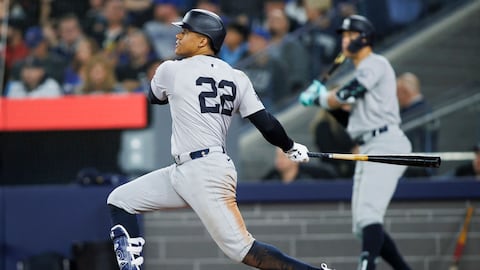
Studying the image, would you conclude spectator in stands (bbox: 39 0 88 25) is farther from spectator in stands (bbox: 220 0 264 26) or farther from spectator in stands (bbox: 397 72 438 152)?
spectator in stands (bbox: 397 72 438 152)

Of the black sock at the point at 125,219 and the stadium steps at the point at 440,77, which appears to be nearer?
the black sock at the point at 125,219

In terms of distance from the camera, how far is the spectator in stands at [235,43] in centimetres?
1027

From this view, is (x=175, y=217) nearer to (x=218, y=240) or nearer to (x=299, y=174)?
(x=299, y=174)

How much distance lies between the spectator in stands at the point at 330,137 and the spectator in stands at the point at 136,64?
6.02 feet

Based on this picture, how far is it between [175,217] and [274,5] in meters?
2.63

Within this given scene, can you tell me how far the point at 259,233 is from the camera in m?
9.03

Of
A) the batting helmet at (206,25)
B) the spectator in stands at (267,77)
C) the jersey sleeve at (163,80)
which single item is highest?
the spectator in stands at (267,77)

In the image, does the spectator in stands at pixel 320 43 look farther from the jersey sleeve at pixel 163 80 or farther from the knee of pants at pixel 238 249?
the knee of pants at pixel 238 249

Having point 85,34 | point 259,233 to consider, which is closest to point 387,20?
point 259,233

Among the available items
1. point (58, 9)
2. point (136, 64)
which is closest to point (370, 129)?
point (136, 64)

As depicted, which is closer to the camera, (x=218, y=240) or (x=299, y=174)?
(x=218, y=240)

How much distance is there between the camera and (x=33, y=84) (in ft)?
32.1

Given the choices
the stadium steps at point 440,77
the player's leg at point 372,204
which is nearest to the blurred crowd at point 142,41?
the stadium steps at point 440,77

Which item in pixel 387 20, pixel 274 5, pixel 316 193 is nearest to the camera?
pixel 316 193
